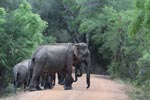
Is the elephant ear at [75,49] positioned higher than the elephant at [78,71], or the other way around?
the elephant ear at [75,49]

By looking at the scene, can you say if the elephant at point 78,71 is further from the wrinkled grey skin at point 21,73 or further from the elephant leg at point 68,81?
the wrinkled grey skin at point 21,73

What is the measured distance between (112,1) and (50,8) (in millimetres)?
16019

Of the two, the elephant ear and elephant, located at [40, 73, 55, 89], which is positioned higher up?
the elephant ear

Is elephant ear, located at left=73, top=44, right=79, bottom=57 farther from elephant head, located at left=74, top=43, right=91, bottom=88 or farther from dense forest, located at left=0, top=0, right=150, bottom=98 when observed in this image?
dense forest, located at left=0, top=0, right=150, bottom=98

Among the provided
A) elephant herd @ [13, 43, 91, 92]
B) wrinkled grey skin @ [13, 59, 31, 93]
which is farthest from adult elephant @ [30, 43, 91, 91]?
wrinkled grey skin @ [13, 59, 31, 93]

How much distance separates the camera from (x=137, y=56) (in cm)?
3750

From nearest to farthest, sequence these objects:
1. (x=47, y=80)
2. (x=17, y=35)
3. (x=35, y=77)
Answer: (x=35, y=77) → (x=47, y=80) → (x=17, y=35)

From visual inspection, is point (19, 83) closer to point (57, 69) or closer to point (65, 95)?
point (57, 69)

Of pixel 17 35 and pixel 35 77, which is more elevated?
pixel 17 35

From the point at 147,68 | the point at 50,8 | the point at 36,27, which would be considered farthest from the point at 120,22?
the point at 50,8

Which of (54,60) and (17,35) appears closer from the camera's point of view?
(54,60)

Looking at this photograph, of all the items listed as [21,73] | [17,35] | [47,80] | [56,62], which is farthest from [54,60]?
[17,35]

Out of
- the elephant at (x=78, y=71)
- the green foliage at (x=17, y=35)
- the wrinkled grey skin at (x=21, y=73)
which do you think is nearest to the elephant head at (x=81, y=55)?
the elephant at (x=78, y=71)

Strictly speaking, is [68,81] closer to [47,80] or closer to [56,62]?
[56,62]
